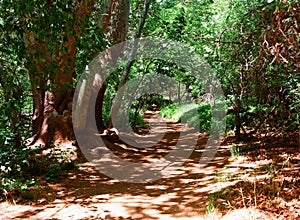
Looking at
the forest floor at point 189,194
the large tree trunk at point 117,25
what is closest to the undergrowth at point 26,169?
the forest floor at point 189,194

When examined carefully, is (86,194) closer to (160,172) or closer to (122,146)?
(160,172)

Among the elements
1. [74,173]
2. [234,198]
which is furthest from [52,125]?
[234,198]

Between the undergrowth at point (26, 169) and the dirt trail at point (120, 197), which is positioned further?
the undergrowth at point (26, 169)

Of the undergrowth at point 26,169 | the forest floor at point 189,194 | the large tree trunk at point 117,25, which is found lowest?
the forest floor at point 189,194

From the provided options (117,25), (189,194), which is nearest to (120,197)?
(189,194)

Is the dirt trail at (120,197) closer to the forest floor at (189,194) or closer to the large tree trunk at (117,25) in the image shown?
the forest floor at (189,194)

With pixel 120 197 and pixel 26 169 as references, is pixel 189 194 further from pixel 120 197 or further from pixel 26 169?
pixel 26 169

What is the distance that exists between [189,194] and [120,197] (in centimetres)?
113

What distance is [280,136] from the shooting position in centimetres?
723

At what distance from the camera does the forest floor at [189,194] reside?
3806 millimetres

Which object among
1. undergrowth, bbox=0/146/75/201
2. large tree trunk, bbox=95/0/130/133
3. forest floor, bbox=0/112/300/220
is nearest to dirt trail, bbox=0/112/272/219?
forest floor, bbox=0/112/300/220

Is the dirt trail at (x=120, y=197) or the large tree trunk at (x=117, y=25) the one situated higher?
the large tree trunk at (x=117, y=25)

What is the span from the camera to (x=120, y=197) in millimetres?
4961

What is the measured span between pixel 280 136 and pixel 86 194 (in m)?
4.77
